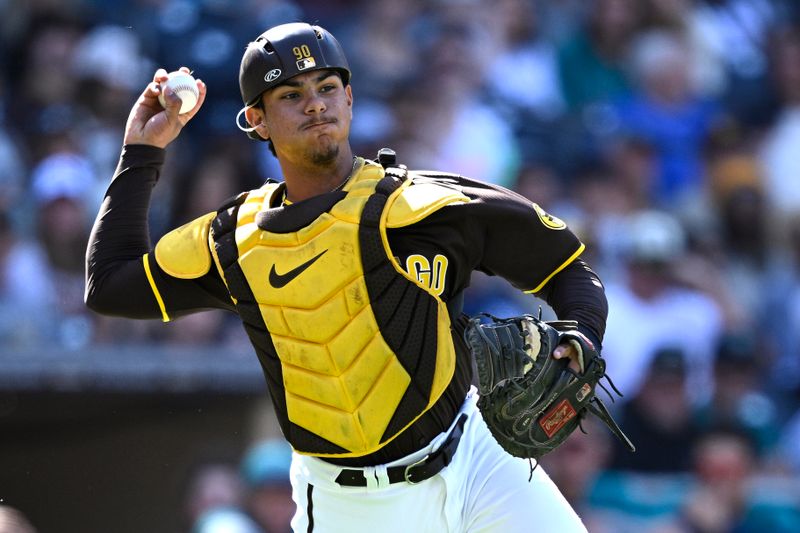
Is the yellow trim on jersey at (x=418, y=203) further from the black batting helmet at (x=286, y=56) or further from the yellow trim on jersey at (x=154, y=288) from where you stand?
the yellow trim on jersey at (x=154, y=288)

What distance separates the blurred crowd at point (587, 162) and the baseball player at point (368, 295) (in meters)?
3.48

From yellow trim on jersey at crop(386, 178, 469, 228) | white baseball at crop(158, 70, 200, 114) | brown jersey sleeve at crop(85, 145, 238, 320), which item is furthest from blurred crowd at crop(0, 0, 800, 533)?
yellow trim on jersey at crop(386, 178, 469, 228)

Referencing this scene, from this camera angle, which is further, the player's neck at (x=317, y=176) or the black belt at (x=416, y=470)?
the player's neck at (x=317, y=176)

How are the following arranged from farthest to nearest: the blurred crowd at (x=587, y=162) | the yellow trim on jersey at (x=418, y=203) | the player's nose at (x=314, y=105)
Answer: the blurred crowd at (x=587, y=162), the player's nose at (x=314, y=105), the yellow trim on jersey at (x=418, y=203)

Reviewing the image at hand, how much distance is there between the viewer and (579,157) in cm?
902

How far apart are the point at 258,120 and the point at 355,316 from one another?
76cm

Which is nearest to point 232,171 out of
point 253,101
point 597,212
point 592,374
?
point 597,212

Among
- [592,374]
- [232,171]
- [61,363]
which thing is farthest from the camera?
[232,171]

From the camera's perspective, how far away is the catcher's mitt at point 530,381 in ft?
11.1

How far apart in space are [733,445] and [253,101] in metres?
4.69

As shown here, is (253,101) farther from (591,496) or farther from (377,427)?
(591,496)

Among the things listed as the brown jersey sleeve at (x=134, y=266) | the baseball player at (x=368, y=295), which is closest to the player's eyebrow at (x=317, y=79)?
the baseball player at (x=368, y=295)

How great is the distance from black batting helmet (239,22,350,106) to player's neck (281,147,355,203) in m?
0.26

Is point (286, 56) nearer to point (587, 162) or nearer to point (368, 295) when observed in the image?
point (368, 295)
